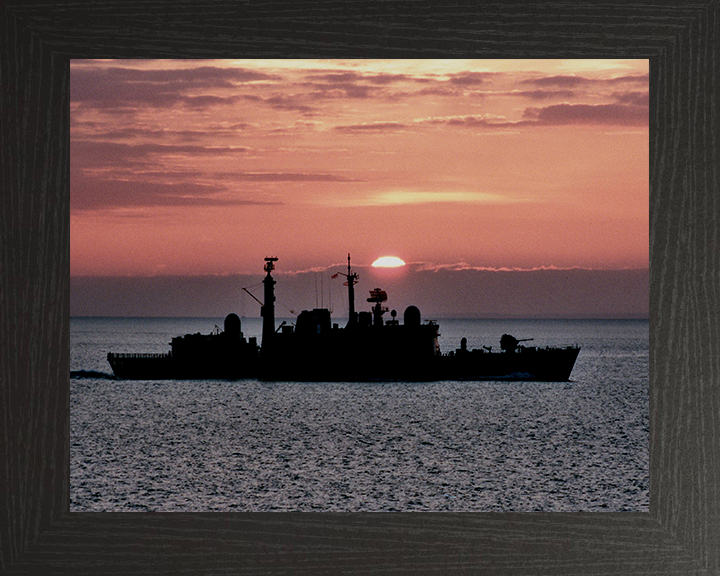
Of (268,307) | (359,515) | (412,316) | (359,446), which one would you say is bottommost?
(359,446)

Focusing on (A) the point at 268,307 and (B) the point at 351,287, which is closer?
(A) the point at 268,307

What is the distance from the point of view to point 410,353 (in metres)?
35.1

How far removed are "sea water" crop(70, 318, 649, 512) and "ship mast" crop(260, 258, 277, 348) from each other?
125 inches

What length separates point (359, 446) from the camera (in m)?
26.2

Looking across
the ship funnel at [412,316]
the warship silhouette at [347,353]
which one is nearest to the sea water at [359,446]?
the warship silhouette at [347,353]

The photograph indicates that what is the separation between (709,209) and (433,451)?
23096mm

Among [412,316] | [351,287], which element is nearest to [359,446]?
[412,316]

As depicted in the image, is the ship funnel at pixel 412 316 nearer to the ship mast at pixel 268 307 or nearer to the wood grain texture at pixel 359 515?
the ship mast at pixel 268 307

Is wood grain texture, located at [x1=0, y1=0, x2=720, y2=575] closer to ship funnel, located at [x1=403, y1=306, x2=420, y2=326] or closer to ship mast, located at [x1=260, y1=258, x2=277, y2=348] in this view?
ship funnel, located at [x1=403, y1=306, x2=420, y2=326]

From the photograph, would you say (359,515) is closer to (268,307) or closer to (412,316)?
(412,316)

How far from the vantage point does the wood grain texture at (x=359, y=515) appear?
2455 mm

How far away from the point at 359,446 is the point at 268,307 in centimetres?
872

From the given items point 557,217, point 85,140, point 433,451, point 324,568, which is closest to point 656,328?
point 324,568

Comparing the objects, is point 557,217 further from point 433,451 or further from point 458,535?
point 458,535
